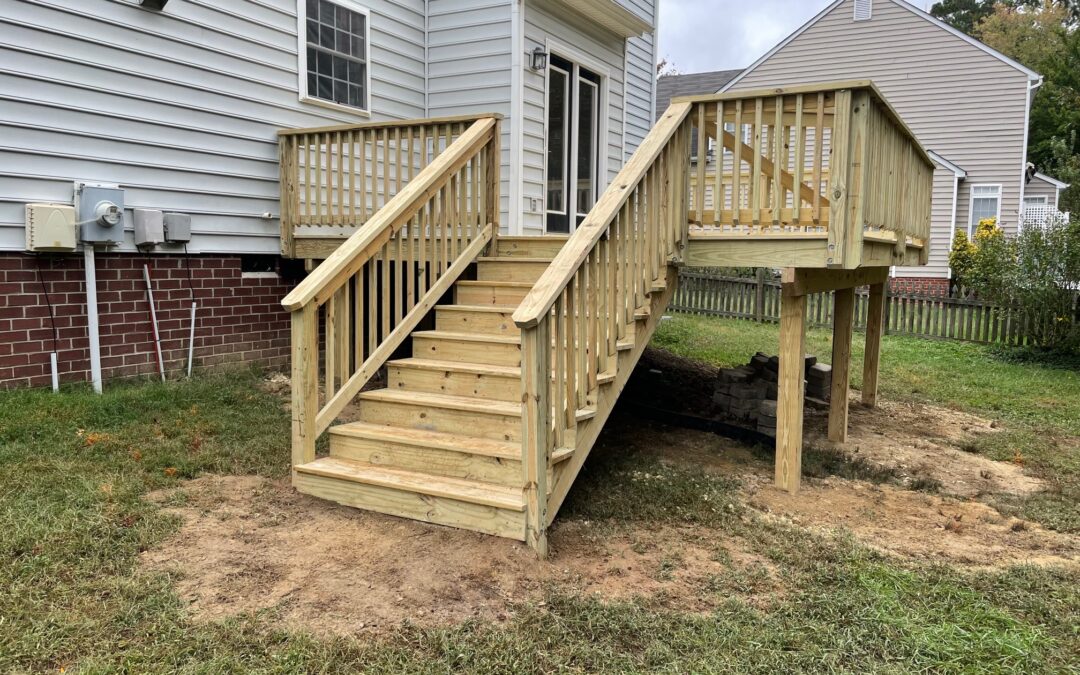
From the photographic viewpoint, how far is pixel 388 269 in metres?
4.66

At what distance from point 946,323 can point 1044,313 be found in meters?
1.83

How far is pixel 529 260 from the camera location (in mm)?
5562

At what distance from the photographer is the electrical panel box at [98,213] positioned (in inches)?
223

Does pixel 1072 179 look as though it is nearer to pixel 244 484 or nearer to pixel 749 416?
pixel 749 416

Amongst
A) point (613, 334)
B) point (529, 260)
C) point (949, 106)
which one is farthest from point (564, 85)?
point (949, 106)

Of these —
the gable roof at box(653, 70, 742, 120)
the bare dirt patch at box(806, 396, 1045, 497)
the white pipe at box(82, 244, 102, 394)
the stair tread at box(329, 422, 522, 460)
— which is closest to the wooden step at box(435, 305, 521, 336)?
the stair tread at box(329, 422, 522, 460)

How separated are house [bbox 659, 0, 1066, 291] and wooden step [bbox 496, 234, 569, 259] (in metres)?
13.2

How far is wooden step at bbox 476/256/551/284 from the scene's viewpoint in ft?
18.3

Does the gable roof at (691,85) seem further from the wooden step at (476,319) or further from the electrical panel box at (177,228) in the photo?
the wooden step at (476,319)

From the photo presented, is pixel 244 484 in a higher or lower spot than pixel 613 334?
lower

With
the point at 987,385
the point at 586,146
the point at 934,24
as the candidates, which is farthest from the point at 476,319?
the point at 934,24

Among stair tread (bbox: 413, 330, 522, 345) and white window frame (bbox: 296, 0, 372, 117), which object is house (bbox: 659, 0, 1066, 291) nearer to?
white window frame (bbox: 296, 0, 372, 117)

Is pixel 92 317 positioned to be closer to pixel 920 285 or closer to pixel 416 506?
pixel 416 506

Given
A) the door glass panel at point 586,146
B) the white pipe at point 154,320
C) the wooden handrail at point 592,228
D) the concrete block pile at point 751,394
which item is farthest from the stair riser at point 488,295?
the door glass panel at point 586,146
